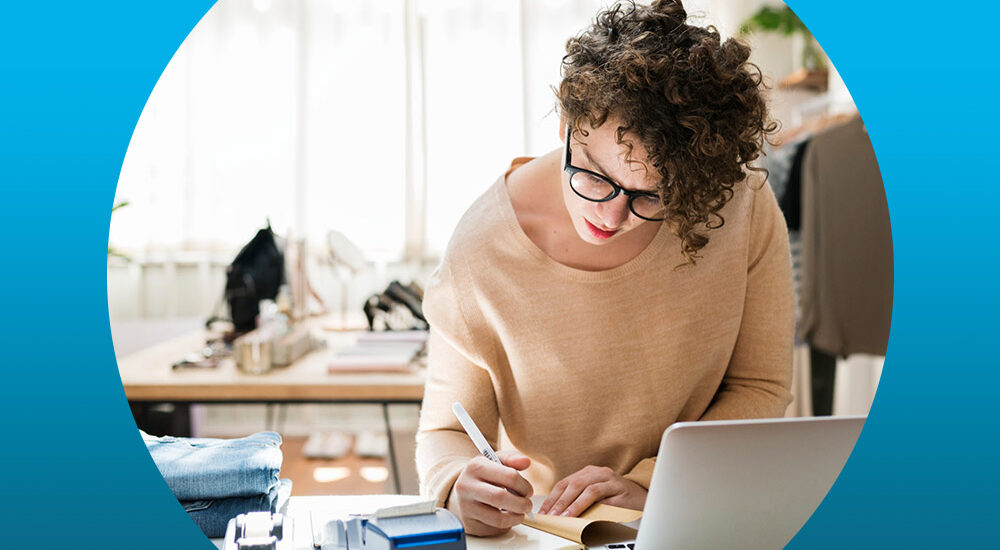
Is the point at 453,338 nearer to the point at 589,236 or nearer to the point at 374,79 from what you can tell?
the point at 589,236

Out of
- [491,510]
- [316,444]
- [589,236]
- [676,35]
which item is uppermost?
[676,35]

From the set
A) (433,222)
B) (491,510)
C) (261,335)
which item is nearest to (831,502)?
(491,510)

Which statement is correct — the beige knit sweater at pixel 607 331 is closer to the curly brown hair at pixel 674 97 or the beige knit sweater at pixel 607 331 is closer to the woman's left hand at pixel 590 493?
the woman's left hand at pixel 590 493

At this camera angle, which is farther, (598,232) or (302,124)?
(302,124)

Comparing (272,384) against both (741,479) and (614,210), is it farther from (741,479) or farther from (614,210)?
(741,479)

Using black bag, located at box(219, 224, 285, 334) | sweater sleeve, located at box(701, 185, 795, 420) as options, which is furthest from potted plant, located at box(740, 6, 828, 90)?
sweater sleeve, located at box(701, 185, 795, 420)

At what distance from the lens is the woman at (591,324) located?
87cm

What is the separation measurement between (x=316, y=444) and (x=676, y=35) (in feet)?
7.40

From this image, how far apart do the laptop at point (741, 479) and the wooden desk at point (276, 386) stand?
3.75 ft

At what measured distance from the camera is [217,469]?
815mm

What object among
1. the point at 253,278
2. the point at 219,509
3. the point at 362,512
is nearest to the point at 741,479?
the point at 362,512

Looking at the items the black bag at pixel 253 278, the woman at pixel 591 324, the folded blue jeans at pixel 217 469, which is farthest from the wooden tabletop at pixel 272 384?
the folded blue jeans at pixel 217 469

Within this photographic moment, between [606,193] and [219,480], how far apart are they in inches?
18.6

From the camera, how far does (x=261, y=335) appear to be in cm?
197
